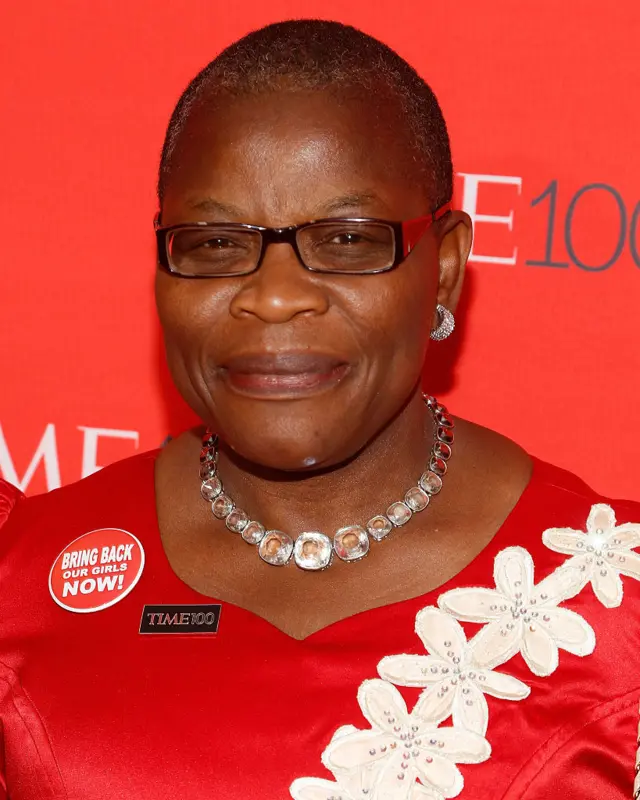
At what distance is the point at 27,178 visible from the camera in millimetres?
2104

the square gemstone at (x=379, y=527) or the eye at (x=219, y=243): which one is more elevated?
the eye at (x=219, y=243)

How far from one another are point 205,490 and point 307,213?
0.43m

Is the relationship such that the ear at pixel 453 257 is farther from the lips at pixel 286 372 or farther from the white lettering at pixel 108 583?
the white lettering at pixel 108 583

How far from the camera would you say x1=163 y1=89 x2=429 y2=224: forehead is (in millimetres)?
1304

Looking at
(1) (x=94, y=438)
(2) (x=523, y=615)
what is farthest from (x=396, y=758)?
(1) (x=94, y=438)

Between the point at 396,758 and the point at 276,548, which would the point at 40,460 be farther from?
the point at 396,758

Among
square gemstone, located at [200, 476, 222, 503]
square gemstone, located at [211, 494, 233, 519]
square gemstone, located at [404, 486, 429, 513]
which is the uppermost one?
square gemstone, located at [404, 486, 429, 513]

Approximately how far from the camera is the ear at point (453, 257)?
1509mm

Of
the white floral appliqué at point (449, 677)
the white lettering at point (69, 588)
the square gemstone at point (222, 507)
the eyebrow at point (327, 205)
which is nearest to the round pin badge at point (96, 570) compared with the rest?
the white lettering at point (69, 588)

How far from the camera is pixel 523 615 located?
139 centimetres

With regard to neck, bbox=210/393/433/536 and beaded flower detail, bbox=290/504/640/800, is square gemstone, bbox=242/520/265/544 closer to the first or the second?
neck, bbox=210/393/433/536

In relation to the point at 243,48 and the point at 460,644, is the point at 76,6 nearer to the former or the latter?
the point at 243,48

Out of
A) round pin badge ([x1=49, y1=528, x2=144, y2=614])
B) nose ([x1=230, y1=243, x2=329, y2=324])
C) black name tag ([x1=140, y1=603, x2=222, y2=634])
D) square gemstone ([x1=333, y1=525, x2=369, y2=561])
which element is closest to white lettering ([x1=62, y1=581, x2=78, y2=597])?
round pin badge ([x1=49, y1=528, x2=144, y2=614])

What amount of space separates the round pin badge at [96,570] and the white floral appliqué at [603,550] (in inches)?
19.3
